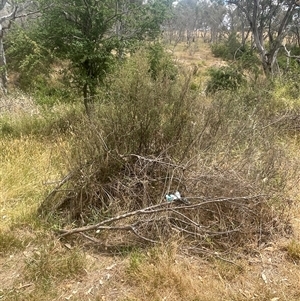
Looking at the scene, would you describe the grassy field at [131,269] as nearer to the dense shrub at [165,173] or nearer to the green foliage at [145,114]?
the dense shrub at [165,173]

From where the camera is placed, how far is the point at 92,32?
5164 mm

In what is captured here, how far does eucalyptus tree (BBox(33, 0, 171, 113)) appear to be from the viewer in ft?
16.3

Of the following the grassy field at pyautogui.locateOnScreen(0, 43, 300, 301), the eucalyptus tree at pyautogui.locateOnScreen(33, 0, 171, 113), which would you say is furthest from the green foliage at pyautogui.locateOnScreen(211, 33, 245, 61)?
the grassy field at pyautogui.locateOnScreen(0, 43, 300, 301)

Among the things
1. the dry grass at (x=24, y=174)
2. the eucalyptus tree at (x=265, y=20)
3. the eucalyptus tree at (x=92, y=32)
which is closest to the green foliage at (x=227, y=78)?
the eucalyptus tree at (x=265, y=20)

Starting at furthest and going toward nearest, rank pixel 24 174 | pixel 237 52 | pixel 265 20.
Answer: pixel 237 52, pixel 265 20, pixel 24 174

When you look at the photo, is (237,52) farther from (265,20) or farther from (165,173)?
(165,173)

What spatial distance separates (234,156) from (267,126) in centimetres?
135

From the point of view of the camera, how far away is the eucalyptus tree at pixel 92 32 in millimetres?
4961

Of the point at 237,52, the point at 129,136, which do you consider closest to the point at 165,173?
the point at 129,136

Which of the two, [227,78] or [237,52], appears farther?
[237,52]

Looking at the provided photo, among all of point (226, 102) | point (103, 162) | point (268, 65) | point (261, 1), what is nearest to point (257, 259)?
point (103, 162)

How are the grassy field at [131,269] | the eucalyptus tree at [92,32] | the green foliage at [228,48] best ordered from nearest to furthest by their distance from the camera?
the grassy field at [131,269]
the eucalyptus tree at [92,32]
the green foliage at [228,48]

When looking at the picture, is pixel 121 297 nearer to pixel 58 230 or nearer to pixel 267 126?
pixel 58 230

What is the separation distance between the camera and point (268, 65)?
10.2 meters
